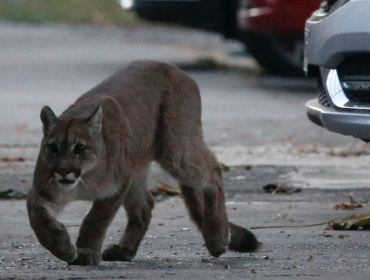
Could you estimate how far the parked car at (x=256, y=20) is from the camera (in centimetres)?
1069

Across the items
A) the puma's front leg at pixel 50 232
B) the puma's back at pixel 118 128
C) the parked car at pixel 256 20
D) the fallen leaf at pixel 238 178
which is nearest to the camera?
the puma's front leg at pixel 50 232

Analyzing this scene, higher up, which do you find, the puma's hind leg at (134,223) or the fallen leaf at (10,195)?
the puma's hind leg at (134,223)

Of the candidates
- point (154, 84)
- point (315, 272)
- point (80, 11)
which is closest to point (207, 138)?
point (154, 84)

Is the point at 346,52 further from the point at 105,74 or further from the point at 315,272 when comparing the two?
the point at 105,74

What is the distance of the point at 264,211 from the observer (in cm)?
530

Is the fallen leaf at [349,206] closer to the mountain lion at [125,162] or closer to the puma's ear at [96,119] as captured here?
the mountain lion at [125,162]

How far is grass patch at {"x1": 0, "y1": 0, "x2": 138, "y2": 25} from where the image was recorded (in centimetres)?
2645

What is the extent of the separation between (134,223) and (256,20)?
22.7ft

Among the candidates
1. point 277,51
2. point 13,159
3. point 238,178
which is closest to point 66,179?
point 238,178

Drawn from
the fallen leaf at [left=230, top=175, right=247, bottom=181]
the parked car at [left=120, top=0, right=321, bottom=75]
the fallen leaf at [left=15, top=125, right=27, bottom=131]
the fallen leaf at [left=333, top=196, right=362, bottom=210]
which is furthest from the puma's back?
the parked car at [left=120, top=0, right=321, bottom=75]

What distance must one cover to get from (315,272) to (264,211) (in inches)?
58.6

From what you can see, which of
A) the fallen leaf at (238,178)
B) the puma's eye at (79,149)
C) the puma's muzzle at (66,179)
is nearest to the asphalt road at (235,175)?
the fallen leaf at (238,178)

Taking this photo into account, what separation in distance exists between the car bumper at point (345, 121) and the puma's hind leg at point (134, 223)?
3.57ft

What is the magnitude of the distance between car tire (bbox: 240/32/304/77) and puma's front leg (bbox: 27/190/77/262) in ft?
26.3
